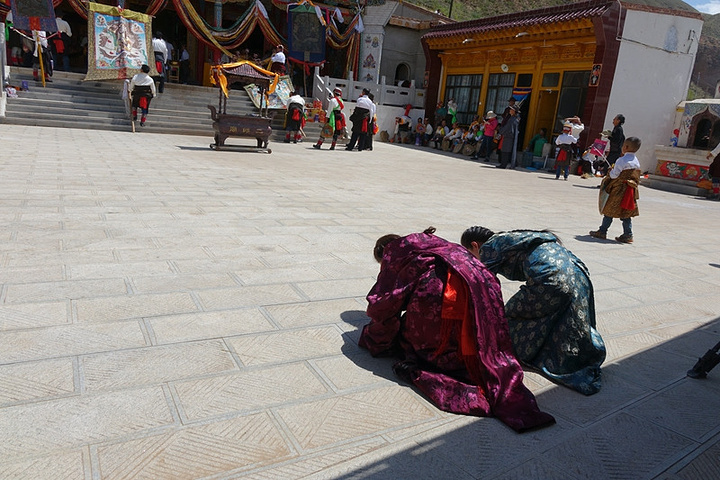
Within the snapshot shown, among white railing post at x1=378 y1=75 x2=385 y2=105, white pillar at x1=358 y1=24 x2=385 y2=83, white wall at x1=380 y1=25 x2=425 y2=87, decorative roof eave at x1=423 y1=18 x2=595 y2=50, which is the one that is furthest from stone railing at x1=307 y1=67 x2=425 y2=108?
decorative roof eave at x1=423 y1=18 x2=595 y2=50

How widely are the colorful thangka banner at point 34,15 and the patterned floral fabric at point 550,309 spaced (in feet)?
53.8

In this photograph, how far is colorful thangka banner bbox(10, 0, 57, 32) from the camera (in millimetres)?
14984

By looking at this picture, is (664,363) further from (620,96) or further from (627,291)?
(620,96)

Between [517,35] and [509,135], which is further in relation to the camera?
[517,35]

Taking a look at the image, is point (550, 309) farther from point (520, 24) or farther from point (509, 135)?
point (520, 24)

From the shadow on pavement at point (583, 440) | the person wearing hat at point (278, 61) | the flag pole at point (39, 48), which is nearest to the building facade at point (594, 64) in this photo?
the person wearing hat at point (278, 61)

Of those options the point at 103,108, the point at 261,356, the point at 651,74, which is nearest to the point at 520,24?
the point at 651,74

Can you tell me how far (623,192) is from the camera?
641 cm

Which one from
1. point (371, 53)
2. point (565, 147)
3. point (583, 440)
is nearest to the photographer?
point (583, 440)

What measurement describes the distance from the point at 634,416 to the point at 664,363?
812 mm

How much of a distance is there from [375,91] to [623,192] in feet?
49.2

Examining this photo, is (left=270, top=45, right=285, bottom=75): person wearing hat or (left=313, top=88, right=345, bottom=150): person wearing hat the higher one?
(left=270, top=45, right=285, bottom=75): person wearing hat

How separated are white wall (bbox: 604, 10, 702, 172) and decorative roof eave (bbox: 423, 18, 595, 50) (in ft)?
3.83

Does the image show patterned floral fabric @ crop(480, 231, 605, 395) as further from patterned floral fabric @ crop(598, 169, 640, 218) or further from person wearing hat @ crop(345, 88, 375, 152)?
person wearing hat @ crop(345, 88, 375, 152)
